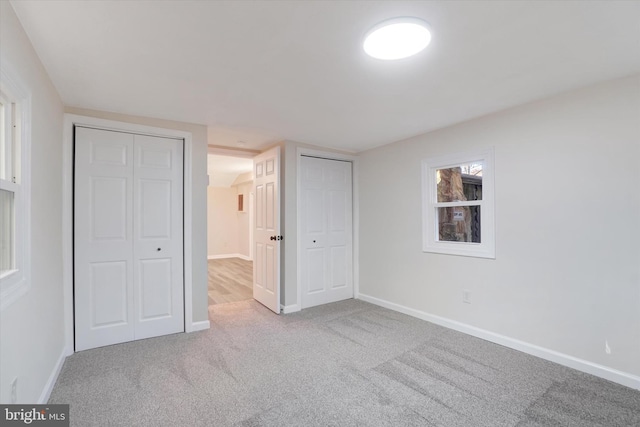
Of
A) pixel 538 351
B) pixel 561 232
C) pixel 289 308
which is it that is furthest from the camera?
pixel 289 308

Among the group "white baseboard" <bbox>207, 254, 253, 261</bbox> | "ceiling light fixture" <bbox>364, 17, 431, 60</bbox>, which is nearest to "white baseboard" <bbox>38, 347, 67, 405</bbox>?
"ceiling light fixture" <bbox>364, 17, 431, 60</bbox>

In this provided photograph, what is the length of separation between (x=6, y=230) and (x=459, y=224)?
3.63 m

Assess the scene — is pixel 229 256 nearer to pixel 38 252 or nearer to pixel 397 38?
pixel 38 252

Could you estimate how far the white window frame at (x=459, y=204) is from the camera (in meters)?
2.91

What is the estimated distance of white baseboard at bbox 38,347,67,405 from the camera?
1.87 meters

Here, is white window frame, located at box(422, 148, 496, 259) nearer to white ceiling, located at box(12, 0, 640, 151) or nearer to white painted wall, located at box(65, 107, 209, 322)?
white ceiling, located at box(12, 0, 640, 151)

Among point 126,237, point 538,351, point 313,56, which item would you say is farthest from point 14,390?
point 538,351

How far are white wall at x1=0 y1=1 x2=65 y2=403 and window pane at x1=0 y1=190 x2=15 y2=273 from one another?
0.21 metres

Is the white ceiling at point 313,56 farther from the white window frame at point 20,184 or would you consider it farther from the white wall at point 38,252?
the white window frame at point 20,184

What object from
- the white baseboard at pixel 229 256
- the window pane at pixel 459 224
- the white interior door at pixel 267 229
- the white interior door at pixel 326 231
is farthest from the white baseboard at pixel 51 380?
the white baseboard at pixel 229 256

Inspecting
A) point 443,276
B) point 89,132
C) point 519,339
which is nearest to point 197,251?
point 89,132

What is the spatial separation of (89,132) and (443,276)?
→ 3.91 m

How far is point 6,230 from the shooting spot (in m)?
1.50

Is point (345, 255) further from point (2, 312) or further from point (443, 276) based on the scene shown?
point (2, 312)
